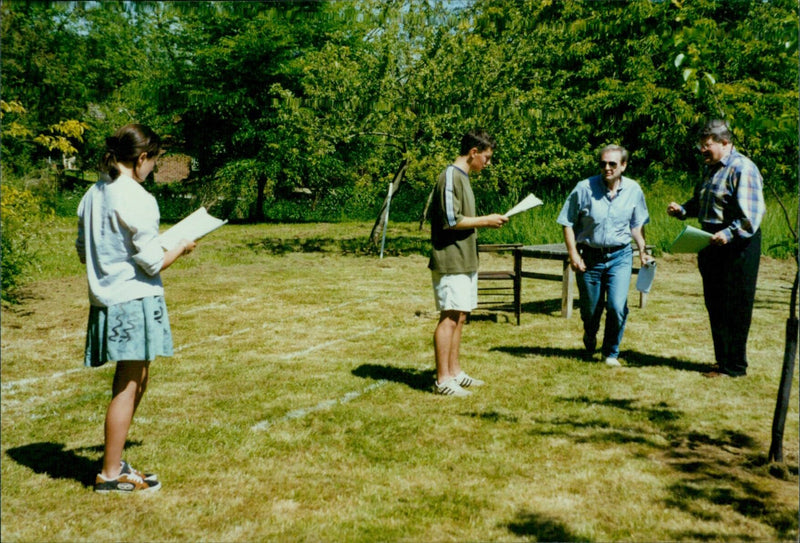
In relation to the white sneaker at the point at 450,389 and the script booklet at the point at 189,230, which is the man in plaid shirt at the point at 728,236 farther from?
the script booklet at the point at 189,230

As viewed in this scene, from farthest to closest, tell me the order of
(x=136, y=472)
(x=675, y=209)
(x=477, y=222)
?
Result: (x=675, y=209) → (x=477, y=222) → (x=136, y=472)

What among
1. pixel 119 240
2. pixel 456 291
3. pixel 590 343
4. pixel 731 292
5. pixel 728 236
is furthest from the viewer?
pixel 590 343

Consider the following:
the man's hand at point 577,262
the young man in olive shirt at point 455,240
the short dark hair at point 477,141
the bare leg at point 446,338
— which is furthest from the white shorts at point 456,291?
the man's hand at point 577,262

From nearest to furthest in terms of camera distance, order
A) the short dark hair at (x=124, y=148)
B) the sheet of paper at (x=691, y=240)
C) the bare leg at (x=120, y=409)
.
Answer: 1. the short dark hair at (x=124, y=148)
2. the bare leg at (x=120, y=409)
3. the sheet of paper at (x=691, y=240)

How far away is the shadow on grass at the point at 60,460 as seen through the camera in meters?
4.07

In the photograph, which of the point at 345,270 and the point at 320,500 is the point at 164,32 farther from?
the point at 320,500

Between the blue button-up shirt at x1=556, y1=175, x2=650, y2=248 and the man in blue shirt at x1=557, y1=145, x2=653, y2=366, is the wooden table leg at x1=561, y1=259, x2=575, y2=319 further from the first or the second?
the blue button-up shirt at x1=556, y1=175, x2=650, y2=248

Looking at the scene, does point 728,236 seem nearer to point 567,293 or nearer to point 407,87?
point 567,293

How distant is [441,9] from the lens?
50.8 ft

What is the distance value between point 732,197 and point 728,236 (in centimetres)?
34

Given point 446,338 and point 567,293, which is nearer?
point 446,338

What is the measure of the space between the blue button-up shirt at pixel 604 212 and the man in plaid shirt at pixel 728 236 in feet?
1.18

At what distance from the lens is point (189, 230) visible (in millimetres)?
3787

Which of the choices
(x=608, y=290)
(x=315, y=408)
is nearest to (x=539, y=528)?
(x=315, y=408)
